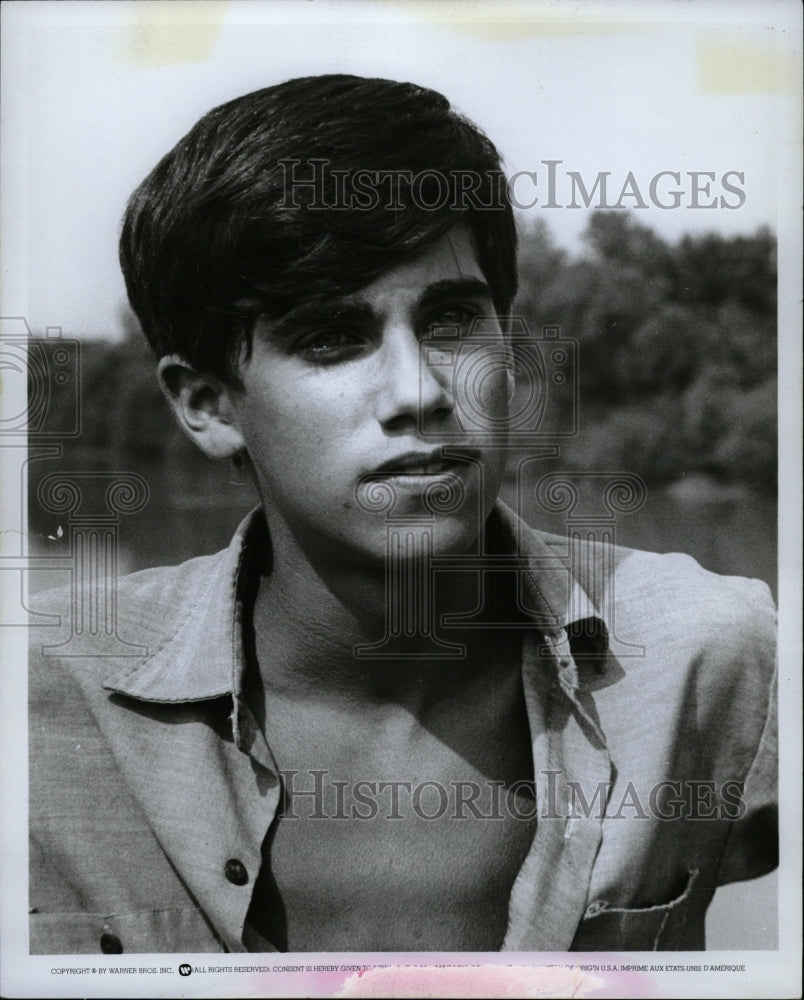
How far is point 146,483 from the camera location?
122 inches

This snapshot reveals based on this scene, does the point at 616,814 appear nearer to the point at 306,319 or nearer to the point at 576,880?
the point at 576,880

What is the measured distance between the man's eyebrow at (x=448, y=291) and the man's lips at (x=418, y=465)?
1.19 ft

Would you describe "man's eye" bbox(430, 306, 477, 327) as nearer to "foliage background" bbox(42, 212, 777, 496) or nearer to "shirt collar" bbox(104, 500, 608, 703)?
"foliage background" bbox(42, 212, 777, 496)

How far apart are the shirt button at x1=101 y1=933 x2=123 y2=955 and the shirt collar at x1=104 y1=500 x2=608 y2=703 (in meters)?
0.66

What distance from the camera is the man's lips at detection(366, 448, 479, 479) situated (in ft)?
9.61

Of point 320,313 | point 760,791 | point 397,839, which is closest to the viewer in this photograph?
point 320,313

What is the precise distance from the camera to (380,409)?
290 centimetres

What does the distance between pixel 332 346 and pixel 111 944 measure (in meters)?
1.71

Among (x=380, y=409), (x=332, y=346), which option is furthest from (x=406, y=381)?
(x=332, y=346)

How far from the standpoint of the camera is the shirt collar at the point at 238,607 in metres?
3.04

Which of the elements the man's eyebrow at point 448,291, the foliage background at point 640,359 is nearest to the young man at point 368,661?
the man's eyebrow at point 448,291

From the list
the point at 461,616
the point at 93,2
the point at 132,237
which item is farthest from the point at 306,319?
the point at 93,2

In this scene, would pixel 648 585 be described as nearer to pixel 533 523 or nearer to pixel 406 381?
pixel 533 523

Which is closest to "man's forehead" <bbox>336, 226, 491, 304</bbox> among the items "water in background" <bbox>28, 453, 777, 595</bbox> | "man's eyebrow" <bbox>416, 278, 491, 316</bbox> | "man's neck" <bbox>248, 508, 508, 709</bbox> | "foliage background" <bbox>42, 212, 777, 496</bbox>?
"man's eyebrow" <bbox>416, 278, 491, 316</bbox>
